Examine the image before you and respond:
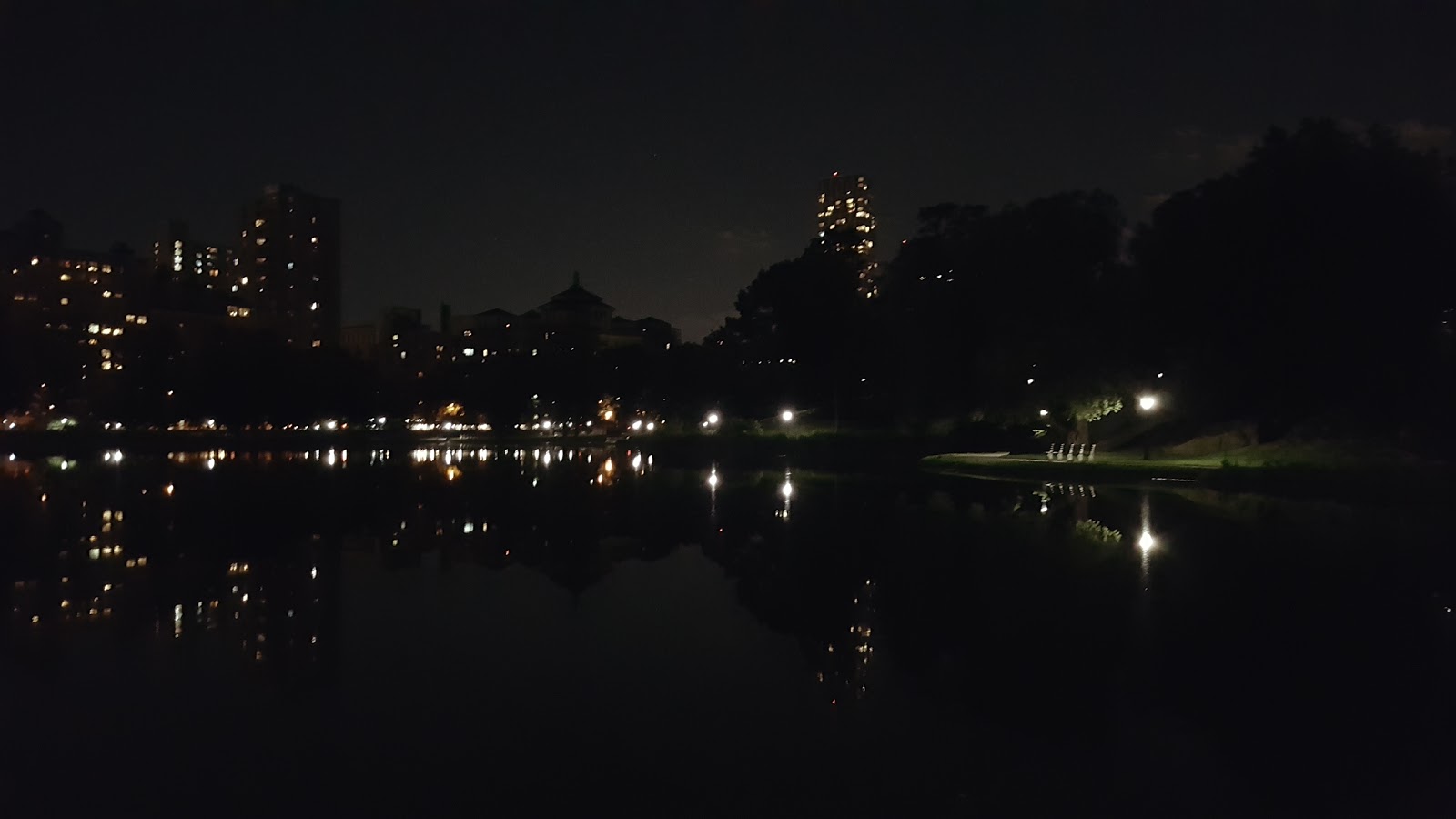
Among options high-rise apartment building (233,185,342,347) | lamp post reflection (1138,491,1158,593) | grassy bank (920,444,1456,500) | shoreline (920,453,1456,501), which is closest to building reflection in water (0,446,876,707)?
lamp post reflection (1138,491,1158,593)

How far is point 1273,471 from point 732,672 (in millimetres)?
26002

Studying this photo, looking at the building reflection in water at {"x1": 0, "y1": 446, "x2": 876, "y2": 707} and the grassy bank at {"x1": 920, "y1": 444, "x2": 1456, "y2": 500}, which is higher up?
the grassy bank at {"x1": 920, "y1": 444, "x2": 1456, "y2": 500}

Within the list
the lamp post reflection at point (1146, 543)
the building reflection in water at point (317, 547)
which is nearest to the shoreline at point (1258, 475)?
the lamp post reflection at point (1146, 543)

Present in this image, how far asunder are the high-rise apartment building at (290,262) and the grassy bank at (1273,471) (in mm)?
155195

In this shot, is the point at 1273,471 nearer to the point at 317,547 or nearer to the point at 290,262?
the point at 317,547

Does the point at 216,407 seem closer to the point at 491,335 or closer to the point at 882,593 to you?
the point at 491,335

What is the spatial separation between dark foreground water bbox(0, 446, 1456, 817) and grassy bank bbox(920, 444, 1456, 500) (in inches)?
366

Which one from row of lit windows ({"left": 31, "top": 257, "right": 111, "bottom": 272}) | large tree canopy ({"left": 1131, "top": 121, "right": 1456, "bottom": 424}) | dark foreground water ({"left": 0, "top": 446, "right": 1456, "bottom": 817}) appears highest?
row of lit windows ({"left": 31, "top": 257, "right": 111, "bottom": 272})

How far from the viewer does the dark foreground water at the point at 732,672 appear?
675 centimetres

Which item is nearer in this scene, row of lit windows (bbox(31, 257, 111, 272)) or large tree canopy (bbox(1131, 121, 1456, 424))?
large tree canopy (bbox(1131, 121, 1456, 424))

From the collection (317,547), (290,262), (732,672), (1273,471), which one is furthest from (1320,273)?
(290,262)

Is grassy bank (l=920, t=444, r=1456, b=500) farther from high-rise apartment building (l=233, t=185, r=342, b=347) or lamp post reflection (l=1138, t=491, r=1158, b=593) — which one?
high-rise apartment building (l=233, t=185, r=342, b=347)

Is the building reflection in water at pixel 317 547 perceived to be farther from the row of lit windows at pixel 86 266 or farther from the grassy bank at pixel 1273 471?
the row of lit windows at pixel 86 266

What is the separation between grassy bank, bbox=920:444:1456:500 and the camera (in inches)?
1125
